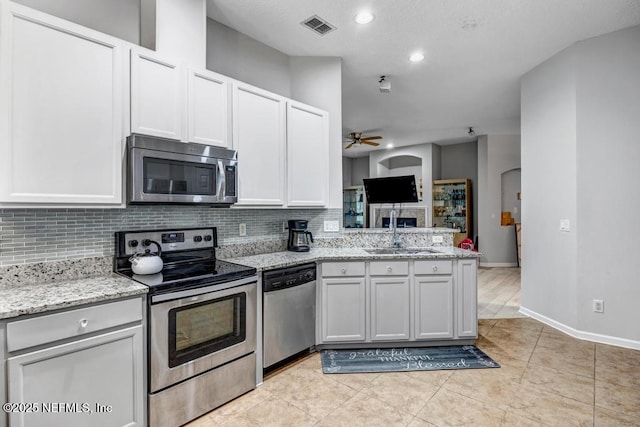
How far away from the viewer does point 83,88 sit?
1795 mm

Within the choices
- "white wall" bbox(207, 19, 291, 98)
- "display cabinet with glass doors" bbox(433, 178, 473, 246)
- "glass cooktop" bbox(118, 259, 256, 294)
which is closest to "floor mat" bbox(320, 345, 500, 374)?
"glass cooktop" bbox(118, 259, 256, 294)

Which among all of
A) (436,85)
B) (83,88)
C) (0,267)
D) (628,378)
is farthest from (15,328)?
(436,85)

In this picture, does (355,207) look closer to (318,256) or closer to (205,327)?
(318,256)

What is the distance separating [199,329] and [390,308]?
5.49ft

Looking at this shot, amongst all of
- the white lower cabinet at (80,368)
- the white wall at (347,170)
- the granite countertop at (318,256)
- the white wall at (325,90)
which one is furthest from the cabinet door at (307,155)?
the white wall at (347,170)

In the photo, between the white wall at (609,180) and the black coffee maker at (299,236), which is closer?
the white wall at (609,180)

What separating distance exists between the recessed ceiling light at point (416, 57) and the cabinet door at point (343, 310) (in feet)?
8.09

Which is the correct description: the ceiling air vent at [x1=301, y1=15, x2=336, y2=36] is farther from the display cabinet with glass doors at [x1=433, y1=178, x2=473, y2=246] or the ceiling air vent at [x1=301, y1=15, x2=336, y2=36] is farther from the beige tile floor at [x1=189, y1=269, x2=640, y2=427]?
the display cabinet with glass doors at [x1=433, y1=178, x2=473, y2=246]

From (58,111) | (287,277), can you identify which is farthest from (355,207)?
(58,111)

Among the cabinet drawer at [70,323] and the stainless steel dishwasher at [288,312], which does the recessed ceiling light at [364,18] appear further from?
the cabinet drawer at [70,323]

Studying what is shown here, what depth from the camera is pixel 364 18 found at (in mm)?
2781

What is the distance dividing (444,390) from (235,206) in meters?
2.08

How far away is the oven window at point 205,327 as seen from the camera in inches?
74.0

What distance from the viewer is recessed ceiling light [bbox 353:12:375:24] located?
2729 mm
